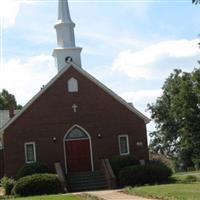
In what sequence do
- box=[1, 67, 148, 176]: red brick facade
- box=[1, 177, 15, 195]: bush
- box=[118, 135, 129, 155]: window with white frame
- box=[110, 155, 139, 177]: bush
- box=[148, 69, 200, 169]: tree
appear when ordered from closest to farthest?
box=[1, 177, 15, 195]: bush → box=[110, 155, 139, 177]: bush → box=[1, 67, 148, 176]: red brick facade → box=[118, 135, 129, 155]: window with white frame → box=[148, 69, 200, 169]: tree

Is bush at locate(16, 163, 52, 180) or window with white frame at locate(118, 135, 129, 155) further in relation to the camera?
window with white frame at locate(118, 135, 129, 155)

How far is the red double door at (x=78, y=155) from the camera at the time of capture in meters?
40.1

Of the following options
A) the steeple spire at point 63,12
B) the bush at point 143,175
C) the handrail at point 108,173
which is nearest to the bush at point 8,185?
the handrail at point 108,173

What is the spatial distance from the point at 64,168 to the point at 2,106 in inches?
1730

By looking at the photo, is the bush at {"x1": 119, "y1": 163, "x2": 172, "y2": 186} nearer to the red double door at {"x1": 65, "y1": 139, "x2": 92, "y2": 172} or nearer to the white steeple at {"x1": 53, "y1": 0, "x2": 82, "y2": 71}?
the red double door at {"x1": 65, "y1": 139, "x2": 92, "y2": 172}

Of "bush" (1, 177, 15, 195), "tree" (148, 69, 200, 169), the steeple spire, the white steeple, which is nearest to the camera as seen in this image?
"bush" (1, 177, 15, 195)

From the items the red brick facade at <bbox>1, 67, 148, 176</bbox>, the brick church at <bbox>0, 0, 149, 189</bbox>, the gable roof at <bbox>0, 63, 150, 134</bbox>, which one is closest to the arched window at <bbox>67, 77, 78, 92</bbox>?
the brick church at <bbox>0, 0, 149, 189</bbox>

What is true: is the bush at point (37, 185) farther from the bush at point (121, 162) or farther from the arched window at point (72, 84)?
the arched window at point (72, 84)

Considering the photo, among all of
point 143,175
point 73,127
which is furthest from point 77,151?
point 143,175

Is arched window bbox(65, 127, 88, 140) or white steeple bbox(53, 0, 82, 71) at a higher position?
white steeple bbox(53, 0, 82, 71)

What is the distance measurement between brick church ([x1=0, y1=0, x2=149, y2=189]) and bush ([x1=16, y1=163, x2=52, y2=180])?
49.5 inches

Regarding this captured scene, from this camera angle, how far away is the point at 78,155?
40.3m

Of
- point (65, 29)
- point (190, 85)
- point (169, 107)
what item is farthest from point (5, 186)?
point (169, 107)

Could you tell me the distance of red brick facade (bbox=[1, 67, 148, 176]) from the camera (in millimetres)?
39594
